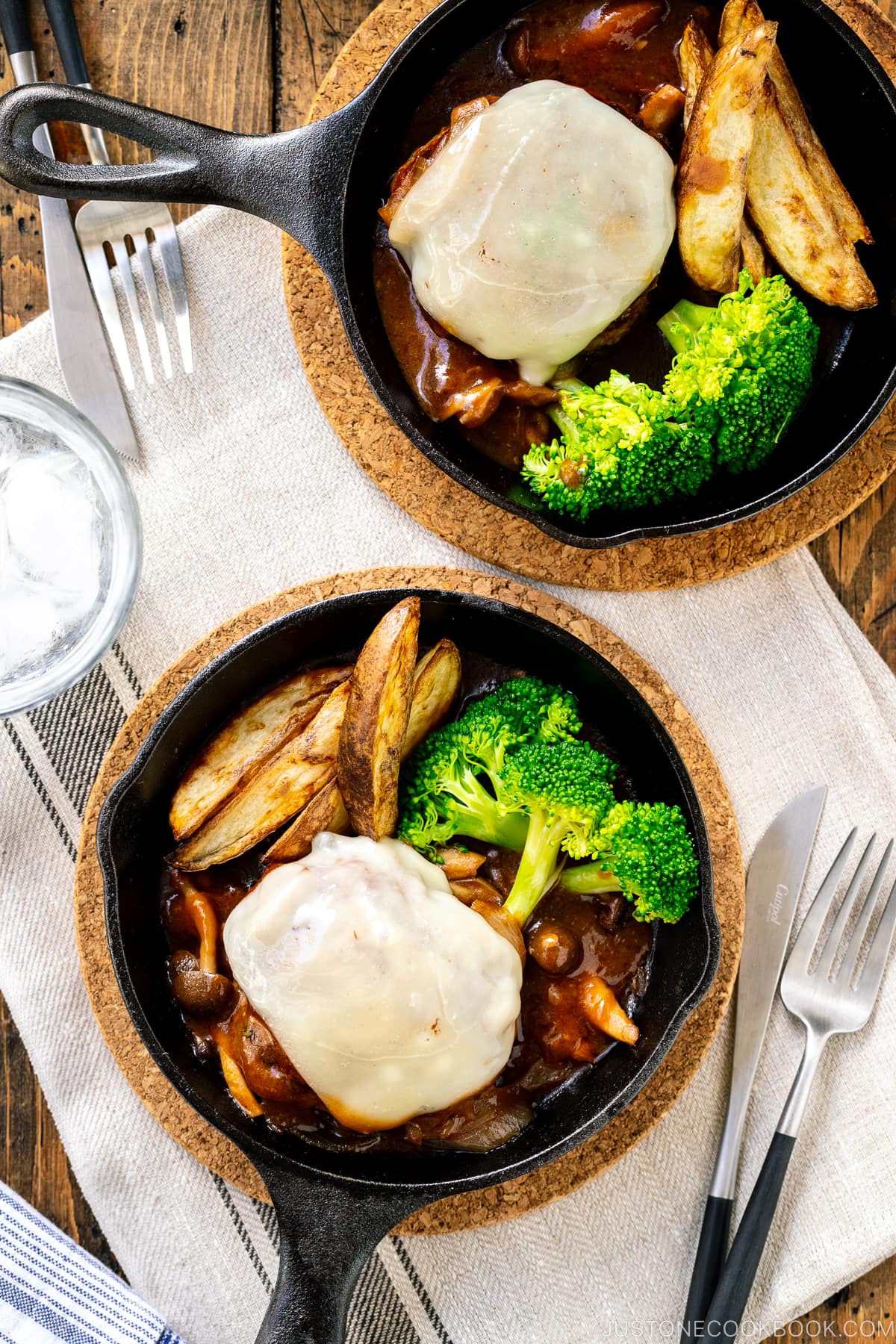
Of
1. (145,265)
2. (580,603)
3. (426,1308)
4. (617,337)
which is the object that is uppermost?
(145,265)

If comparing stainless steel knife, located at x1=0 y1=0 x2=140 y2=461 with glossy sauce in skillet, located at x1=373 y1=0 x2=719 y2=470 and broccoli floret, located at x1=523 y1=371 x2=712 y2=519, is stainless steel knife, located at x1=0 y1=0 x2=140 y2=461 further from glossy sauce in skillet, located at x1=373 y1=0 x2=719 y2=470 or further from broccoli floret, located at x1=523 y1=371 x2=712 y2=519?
broccoli floret, located at x1=523 y1=371 x2=712 y2=519

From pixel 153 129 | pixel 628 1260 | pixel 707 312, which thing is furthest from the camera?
pixel 628 1260

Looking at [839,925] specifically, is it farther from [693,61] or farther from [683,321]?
[693,61]

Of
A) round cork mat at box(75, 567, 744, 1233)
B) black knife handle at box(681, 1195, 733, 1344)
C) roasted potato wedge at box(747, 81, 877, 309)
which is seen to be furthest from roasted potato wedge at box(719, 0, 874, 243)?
black knife handle at box(681, 1195, 733, 1344)

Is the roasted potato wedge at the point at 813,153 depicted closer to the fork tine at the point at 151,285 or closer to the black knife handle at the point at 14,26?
the fork tine at the point at 151,285

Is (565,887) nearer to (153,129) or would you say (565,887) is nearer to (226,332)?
(226,332)

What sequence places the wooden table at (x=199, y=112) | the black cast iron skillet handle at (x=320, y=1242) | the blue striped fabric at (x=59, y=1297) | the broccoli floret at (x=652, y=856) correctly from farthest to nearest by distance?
1. the wooden table at (x=199, y=112)
2. the blue striped fabric at (x=59, y=1297)
3. the broccoli floret at (x=652, y=856)
4. the black cast iron skillet handle at (x=320, y=1242)

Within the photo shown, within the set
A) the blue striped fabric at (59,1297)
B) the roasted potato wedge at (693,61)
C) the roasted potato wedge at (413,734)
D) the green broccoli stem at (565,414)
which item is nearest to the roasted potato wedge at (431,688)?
the roasted potato wedge at (413,734)

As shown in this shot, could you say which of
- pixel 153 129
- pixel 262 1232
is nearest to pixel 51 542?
pixel 153 129
